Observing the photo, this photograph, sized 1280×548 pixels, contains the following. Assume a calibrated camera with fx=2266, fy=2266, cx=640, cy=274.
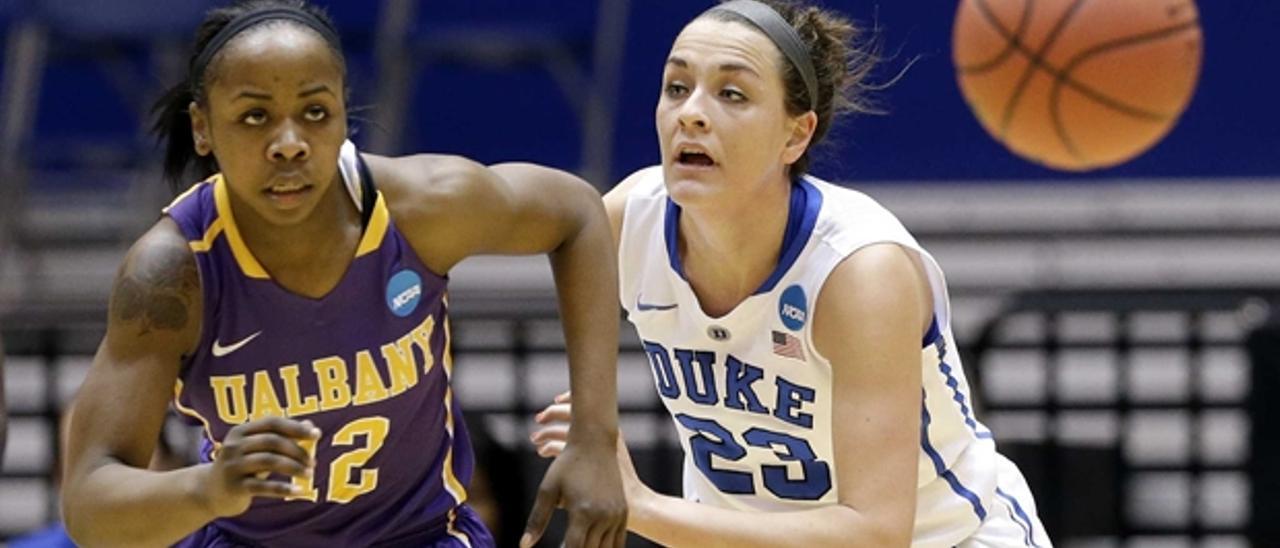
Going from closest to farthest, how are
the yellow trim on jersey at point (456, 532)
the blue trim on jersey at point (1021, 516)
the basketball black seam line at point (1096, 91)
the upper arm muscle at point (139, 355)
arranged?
the upper arm muscle at point (139, 355)
the yellow trim on jersey at point (456, 532)
the blue trim on jersey at point (1021, 516)
the basketball black seam line at point (1096, 91)

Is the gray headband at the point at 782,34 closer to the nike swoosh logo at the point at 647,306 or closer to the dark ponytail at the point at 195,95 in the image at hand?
the nike swoosh logo at the point at 647,306

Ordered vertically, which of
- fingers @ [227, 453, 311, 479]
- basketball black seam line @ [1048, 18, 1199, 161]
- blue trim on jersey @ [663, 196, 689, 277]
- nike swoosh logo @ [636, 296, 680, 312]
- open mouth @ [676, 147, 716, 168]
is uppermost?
basketball black seam line @ [1048, 18, 1199, 161]

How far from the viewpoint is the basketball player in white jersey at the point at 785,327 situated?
350 centimetres

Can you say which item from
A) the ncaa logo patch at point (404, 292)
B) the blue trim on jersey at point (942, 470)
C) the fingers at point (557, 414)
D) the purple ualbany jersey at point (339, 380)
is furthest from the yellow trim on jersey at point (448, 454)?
the blue trim on jersey at point (942, 470)

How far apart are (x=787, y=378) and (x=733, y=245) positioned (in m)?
0.23

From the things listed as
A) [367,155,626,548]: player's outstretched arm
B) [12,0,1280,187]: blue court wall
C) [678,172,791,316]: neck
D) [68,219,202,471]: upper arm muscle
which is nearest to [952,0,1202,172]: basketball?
[678,172,791,316]: neck

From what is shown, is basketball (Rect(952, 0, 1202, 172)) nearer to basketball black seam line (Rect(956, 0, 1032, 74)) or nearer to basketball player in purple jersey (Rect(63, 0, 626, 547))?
basketball black seam line (Rect(956, 0, 1032, 74))

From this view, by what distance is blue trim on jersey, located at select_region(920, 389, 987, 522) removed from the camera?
373 cm

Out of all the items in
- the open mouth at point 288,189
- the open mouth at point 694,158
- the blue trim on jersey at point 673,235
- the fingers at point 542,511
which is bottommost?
the fingers at point 542,511

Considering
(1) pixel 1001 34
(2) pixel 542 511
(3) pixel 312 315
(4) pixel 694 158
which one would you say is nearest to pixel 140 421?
(3) pixel 312 315

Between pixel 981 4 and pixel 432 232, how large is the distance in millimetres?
2335

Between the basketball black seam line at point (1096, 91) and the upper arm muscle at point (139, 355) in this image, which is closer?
the upper arm muscle at point (139, 355)

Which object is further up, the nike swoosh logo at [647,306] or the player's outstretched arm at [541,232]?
the player's outstretched arm at [541,232]

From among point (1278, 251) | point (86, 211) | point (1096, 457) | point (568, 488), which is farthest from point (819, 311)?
point (86, 211)
